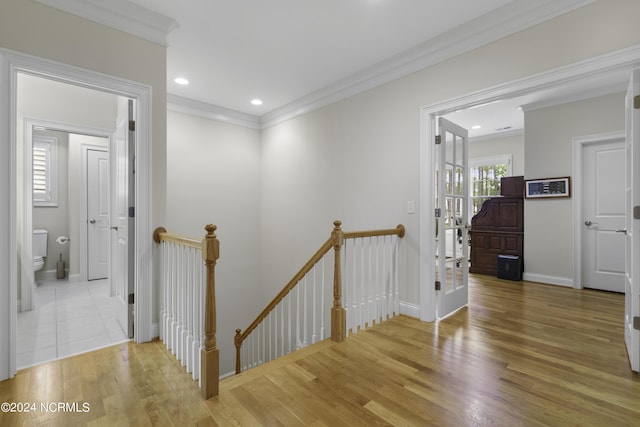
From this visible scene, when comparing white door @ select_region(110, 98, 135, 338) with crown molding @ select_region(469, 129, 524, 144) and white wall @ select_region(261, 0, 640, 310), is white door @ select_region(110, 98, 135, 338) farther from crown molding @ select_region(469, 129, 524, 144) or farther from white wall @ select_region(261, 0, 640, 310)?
crown molding @ select_region(469, 129, 524, 144)

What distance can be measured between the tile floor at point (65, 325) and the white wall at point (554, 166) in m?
5.70

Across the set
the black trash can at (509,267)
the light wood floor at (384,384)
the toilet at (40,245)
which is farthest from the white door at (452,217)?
the toilet at (40,245)

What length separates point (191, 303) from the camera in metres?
2.10

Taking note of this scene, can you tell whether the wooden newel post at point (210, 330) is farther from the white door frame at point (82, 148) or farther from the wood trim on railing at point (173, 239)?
the white door frame at point (82, 148)

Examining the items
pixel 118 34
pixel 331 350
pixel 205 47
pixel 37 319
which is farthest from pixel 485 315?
pixel 37 319

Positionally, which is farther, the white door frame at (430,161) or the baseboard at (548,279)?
the baseboard at (548,279)

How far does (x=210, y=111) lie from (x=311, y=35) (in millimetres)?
2448

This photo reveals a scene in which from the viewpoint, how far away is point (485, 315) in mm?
3238

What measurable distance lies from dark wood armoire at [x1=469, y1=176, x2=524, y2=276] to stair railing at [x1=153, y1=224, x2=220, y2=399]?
513cm

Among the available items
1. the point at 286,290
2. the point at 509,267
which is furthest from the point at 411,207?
the point at 509,267

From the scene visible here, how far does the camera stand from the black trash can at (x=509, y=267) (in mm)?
4890

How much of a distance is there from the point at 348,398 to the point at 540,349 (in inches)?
68.5

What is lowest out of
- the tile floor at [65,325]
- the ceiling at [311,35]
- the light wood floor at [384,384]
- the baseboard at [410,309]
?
the light wood floor at [384,384]

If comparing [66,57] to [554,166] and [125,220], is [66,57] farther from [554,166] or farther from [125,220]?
[554,166]
